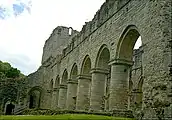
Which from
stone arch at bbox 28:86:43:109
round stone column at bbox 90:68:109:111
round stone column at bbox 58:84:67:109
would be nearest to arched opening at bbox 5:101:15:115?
stone arch at bbox 28:86:43:109

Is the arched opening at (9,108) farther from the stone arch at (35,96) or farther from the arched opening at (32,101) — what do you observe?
the arched opening at (32,101)

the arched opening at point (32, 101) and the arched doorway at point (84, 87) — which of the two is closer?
the arched doorway at point (84, 87)

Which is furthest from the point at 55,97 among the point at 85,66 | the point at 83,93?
the point at 85,66

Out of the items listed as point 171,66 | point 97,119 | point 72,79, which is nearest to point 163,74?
point 171,66

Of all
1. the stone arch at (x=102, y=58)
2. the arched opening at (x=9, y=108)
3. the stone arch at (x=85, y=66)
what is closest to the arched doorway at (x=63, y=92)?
the stone arch at (x=85, y=66)

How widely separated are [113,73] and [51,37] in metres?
24.0

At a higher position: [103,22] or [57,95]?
[103,22]

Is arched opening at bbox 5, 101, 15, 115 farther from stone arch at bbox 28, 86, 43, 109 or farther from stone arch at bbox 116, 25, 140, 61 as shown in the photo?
stone arch at bbox 116, 25, 140, 61

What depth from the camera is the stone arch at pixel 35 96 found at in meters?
29.7

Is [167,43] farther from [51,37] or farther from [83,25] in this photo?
[51,37]

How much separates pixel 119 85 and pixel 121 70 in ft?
2.31

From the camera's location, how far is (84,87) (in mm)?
18562

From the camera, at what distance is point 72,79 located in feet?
70.6

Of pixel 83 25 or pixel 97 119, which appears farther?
pixel 83 25
